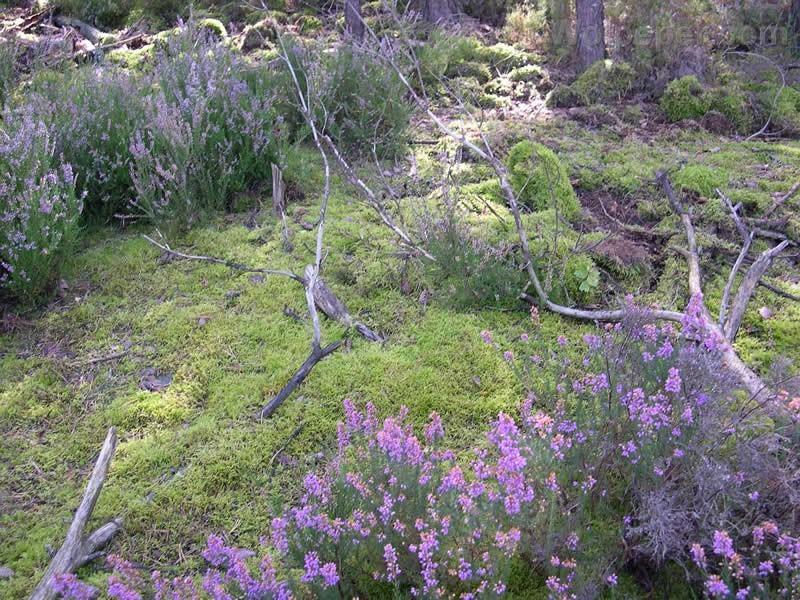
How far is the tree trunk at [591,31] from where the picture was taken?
762cm

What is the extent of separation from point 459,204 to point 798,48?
18.6 feet

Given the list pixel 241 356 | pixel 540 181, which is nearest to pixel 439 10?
pixel 540 181

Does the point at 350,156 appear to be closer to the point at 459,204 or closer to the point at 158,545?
the point at 459,204

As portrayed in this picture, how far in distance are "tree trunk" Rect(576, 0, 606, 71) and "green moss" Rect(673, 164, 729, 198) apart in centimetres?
306

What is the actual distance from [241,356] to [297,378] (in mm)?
460

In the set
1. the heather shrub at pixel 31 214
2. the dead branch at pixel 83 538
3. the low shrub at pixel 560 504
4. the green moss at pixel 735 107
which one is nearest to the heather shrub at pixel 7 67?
the heather shrub at pixel 31 214

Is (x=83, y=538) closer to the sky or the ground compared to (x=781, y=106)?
closer to the ground

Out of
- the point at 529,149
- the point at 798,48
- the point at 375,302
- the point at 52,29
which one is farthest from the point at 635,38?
the point at 52,29

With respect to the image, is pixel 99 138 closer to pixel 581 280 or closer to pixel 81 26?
pixel 581 280

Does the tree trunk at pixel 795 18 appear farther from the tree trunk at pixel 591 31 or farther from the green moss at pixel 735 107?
the tree trunk at pixel 591 31

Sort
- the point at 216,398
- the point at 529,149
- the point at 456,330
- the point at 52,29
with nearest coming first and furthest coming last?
the point at 216,398 < the point at 456,330 < the point at 529,149 < the point at 52,29

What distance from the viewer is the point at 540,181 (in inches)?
191

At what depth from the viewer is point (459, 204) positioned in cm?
501

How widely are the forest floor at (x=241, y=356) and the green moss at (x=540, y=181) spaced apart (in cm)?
19
